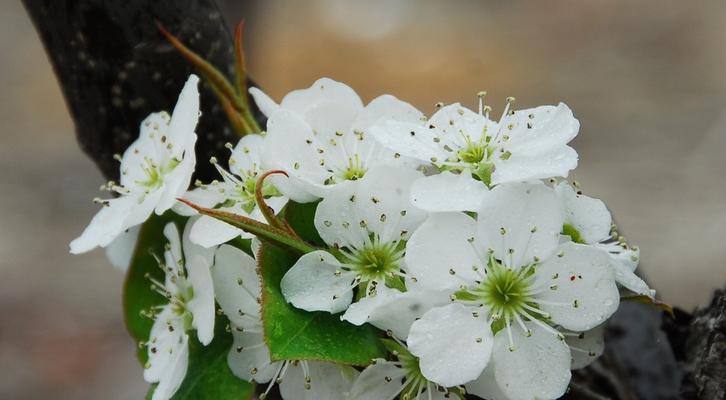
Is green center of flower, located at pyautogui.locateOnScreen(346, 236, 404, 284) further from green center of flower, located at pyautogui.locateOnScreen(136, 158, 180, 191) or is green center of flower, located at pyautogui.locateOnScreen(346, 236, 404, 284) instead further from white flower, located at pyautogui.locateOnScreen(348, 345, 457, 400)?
green center of flower, located at pyautogui.locateOnScreen(136, 158, 180, 191)

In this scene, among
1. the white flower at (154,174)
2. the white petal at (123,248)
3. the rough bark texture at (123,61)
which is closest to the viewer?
the white flower at (154,174)

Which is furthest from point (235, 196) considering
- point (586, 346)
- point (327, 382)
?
point (586, 346)

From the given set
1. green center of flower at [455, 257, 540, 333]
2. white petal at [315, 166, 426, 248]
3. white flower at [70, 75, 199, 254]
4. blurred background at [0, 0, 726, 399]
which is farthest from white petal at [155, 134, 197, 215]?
blurred background at [0, 0, 726, 399]

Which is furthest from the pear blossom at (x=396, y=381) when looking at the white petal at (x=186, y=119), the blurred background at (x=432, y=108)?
the blurred background at (x=432, y=108)

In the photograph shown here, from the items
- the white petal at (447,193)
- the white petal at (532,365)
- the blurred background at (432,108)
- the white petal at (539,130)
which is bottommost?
the blurred background at (432,108)

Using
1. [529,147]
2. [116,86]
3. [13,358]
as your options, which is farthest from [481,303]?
[13,358]

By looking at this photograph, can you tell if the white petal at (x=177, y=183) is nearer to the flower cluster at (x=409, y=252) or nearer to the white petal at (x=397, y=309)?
the flower cluster at (x=409, y=252)
